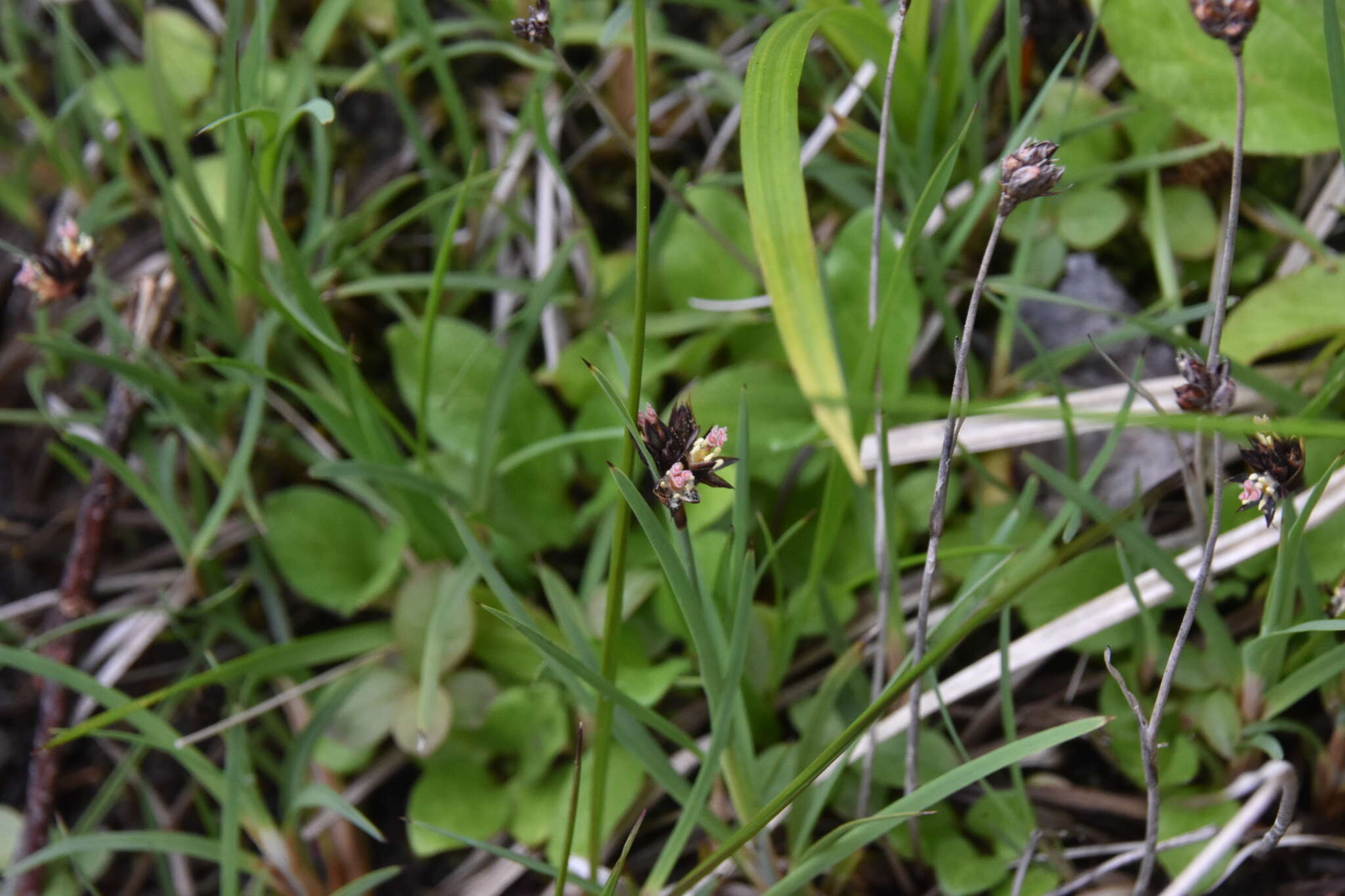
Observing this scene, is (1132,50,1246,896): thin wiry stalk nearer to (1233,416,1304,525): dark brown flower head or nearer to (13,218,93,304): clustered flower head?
(1233,416,1304,525): dark brown flower head

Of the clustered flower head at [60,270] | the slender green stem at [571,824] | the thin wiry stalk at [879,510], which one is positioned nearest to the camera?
the slender green stem at [571,824]

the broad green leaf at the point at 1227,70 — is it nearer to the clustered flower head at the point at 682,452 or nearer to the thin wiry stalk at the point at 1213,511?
the thin wiry stalk at the point at 1213,511

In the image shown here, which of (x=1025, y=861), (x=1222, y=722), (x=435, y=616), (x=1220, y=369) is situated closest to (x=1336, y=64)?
(x=1220, y=369)

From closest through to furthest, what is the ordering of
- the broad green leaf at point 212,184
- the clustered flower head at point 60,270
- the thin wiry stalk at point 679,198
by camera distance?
the thin wiry stalk at point 679,198 → the clustered flower head at point 60,270 → the broad green leaf at point 212,184

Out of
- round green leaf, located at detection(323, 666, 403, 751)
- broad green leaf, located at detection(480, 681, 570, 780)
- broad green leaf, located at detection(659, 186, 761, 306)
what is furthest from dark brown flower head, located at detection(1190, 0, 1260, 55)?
round green leaf, located at detection(323, 666, 403, 751)

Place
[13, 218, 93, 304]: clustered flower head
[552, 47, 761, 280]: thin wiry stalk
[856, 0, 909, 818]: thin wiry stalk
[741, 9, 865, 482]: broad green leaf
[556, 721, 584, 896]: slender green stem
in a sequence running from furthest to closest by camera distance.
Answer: [13, 218, 93, 304]: clustered flower head, [552, 47, 761, 280]: thin wiry stalk, [856, 0, 909, 818]: thin wiry stalk, [556, 721, 584, 896]: slender green stem, [741, 9, 865, 482]: broad green leaf

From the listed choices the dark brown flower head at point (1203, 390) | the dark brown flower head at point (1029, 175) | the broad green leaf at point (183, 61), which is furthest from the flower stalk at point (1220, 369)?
the broad green leaf at point (183, 61)
